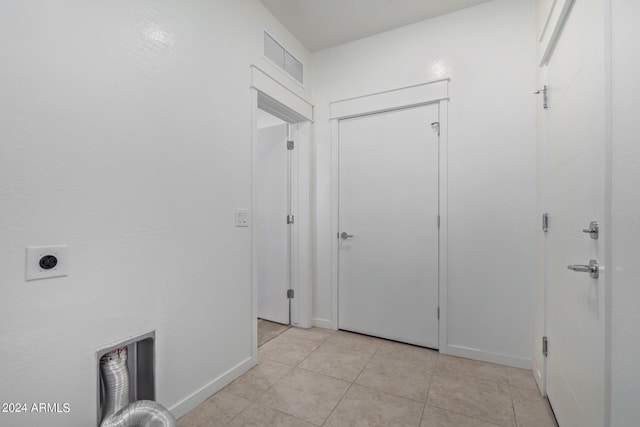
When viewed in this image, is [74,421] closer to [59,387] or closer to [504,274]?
[59,387]

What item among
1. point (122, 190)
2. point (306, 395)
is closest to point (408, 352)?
point (306, 395)

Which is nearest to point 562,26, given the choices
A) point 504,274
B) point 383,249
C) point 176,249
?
point 504,274

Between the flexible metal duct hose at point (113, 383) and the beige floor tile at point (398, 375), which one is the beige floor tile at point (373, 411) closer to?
the beige floor tile at point (398, 375)

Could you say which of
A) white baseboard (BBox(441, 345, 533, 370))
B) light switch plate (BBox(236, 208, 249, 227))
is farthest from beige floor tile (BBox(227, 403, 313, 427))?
white baseboard (BBox(441, 345, 533, 370))

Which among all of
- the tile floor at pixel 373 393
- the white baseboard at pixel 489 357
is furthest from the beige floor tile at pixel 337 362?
the white baseboard at pixel 489 357

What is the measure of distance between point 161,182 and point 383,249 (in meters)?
1.83

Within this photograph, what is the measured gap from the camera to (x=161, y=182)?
146cm

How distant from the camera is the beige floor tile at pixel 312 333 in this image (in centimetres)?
258

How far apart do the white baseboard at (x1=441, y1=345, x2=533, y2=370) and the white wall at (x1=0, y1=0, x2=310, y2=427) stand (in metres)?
1.65

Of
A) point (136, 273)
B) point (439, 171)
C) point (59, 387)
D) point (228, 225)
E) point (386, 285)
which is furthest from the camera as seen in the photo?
point (386, 285)

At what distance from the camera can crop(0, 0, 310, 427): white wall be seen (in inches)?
39.4

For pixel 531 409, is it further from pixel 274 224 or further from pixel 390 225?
pixel 274 224

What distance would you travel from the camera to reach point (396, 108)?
2482 mm

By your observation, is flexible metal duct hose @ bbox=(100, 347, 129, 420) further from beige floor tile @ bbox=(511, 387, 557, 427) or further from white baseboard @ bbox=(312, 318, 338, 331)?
beige floor tile @ bbox=(511, 387, 557, 427)
